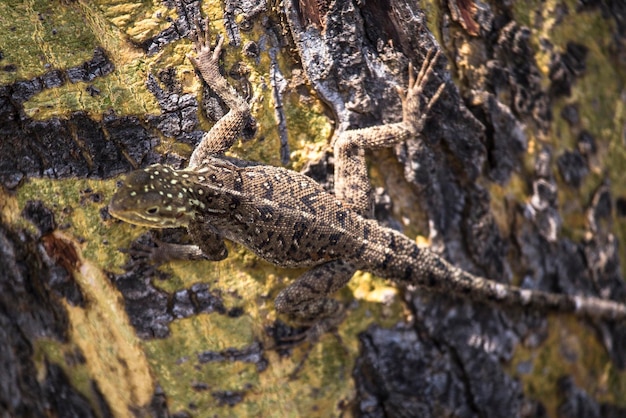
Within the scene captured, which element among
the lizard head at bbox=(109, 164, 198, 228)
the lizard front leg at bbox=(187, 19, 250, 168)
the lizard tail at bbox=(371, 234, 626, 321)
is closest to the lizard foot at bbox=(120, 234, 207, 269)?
the lizard head at bbox=(109, 164, 198, 228)

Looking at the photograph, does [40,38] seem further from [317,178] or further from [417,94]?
[417,94]

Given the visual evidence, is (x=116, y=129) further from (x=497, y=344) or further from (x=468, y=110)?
(x=497, y=344)

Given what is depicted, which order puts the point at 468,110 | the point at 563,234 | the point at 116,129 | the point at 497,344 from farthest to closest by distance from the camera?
1. the point at 563,234
2. the point at 497,344
3. the point at 468,110
4. the point at 116,129

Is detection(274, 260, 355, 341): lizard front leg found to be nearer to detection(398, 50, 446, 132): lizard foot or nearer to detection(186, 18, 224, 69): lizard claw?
detection(398, 50, 446, 132): lizard foot

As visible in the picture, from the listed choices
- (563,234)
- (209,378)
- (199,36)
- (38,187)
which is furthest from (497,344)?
(38,187)

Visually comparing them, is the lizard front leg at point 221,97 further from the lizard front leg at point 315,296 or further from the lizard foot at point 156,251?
the lizard front leg at point 315,296

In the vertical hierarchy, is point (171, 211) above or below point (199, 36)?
below

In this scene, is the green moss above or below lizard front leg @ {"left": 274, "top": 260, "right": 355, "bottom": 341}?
above
